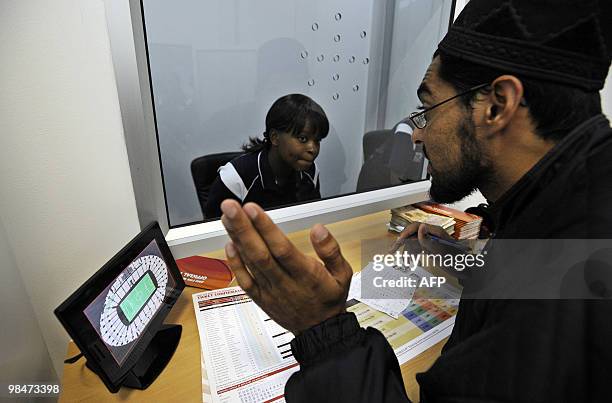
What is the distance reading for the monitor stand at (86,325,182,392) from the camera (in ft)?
2.32

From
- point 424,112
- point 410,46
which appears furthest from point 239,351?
point 410,46

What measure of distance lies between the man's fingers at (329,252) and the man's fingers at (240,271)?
0.12 meters

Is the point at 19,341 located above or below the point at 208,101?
below

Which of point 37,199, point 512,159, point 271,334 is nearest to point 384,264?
point 271,334

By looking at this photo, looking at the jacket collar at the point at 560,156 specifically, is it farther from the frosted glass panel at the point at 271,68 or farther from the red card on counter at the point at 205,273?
the red card on counter at the point at 205,273

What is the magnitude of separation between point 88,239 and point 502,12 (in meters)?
1.02

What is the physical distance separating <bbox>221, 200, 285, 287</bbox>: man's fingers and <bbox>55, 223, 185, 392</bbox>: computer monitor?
33 cm

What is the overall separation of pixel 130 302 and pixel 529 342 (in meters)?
0.73

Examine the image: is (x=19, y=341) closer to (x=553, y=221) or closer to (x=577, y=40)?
(x=553, y=221)

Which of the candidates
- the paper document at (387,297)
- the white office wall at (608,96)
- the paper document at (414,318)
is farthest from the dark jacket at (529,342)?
the white office wall at (608,96)

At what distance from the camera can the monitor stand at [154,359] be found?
0.71m

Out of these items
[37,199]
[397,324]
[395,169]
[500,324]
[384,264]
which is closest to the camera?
[500,324]

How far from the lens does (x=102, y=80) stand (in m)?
0.77

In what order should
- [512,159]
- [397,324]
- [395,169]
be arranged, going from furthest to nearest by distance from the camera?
[395,169]
[397,324]
[512,159]
